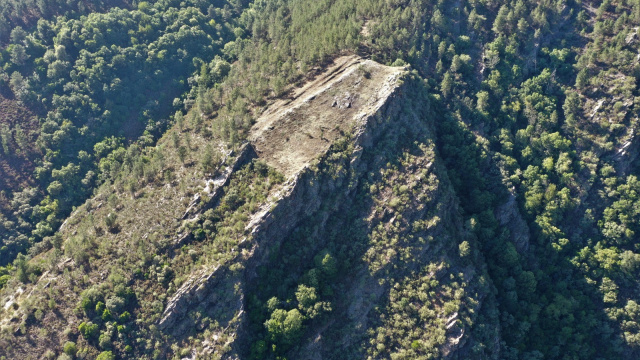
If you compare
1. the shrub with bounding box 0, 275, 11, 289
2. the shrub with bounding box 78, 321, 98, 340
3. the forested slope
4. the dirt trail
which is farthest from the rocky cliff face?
the shrub with bounding box 0, 275, 11, 289

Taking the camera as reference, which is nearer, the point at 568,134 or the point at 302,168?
the point at 302,168

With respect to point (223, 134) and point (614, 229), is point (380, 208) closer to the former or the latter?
point (223, 134)

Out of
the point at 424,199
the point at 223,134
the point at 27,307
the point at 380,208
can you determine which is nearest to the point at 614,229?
the point at 424,199

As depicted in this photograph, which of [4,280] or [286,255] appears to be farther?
[4,280]

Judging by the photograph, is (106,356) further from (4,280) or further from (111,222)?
(4,280)

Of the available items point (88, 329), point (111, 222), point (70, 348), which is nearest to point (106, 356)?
point (88, 329)
